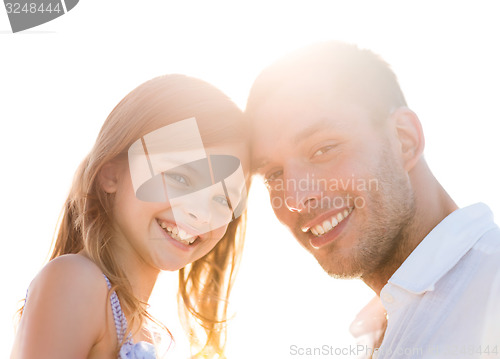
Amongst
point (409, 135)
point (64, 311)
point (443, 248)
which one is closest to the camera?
point (64, 311)

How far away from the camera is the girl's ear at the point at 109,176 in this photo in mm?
2264

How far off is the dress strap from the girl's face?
12.0 inches

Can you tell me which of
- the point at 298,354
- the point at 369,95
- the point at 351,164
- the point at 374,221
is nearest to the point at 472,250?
the point at 374,221

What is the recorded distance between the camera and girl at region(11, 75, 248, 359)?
189 cm

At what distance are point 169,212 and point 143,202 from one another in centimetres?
14

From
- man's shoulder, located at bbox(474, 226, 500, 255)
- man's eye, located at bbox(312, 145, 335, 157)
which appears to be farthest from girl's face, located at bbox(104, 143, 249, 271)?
man's shoulder, located at bbox(474, 226, 500, 255)

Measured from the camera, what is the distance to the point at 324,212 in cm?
242

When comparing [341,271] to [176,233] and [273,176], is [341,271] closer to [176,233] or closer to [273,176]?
[273,176]

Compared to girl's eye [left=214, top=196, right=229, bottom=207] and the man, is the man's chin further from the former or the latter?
girl's eye [left=214, top=196, right=229, bottom=207]

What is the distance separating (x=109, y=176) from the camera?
229 centimetres

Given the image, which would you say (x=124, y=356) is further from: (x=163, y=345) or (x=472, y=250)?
(x=472, y=250)

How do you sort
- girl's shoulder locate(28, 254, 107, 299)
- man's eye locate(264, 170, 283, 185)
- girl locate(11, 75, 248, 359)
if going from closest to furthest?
girl's shoulder locate(28, 254, 107, 299)
girl locate(11, 75, 248, 359)
man's eye locate(264, 170, 283, 185)

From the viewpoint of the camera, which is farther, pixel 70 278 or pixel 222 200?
pixel 222 200

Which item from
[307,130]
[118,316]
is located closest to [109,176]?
[118,316]
